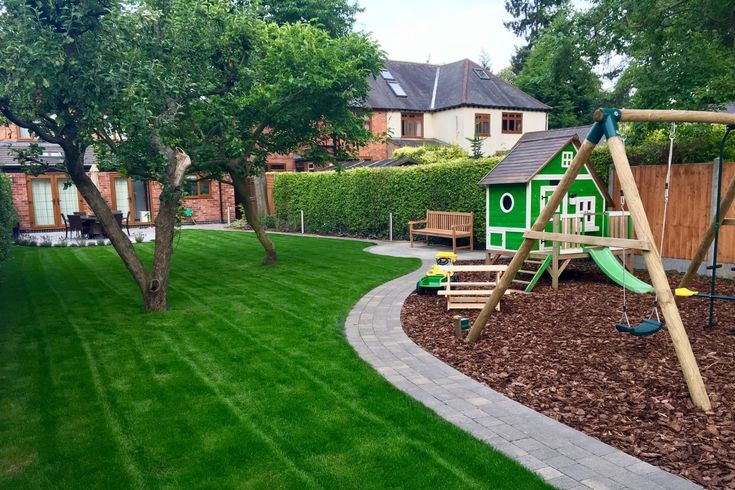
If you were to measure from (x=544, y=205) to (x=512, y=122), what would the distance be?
85.0 ft

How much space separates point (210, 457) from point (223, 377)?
1753 millimetres

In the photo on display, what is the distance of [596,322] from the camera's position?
7.69 m

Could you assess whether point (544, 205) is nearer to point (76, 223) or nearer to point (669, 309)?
point (669, 309)

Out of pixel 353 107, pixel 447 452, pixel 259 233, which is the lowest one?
pixel 447 452

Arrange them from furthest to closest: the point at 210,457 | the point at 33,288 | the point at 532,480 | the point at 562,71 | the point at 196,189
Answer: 1. the point at 196,189
2. the point at 562,71
3. the point at 33,288
4. the point at 210,457
5. the point at 532,480

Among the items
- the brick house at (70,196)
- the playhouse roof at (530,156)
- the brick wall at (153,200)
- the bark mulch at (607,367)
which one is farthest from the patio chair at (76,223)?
the bark mulch at (607,367)

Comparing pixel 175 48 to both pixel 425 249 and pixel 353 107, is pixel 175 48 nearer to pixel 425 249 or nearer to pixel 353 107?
pixel 353 107

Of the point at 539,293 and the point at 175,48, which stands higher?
the point at 175,48

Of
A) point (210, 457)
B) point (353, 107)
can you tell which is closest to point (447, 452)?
point (210, 457)

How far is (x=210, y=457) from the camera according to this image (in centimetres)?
406

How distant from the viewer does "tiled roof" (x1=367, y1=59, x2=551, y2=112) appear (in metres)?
33.8

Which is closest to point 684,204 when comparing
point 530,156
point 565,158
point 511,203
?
point 565,158

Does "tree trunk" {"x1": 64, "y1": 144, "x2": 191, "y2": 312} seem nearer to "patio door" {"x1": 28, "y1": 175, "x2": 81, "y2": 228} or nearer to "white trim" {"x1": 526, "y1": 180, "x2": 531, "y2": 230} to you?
"white trim" {"x1": 526, "y1": 180, "x2": 531, "y2": 230}

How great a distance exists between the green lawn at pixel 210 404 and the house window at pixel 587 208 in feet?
16.8
